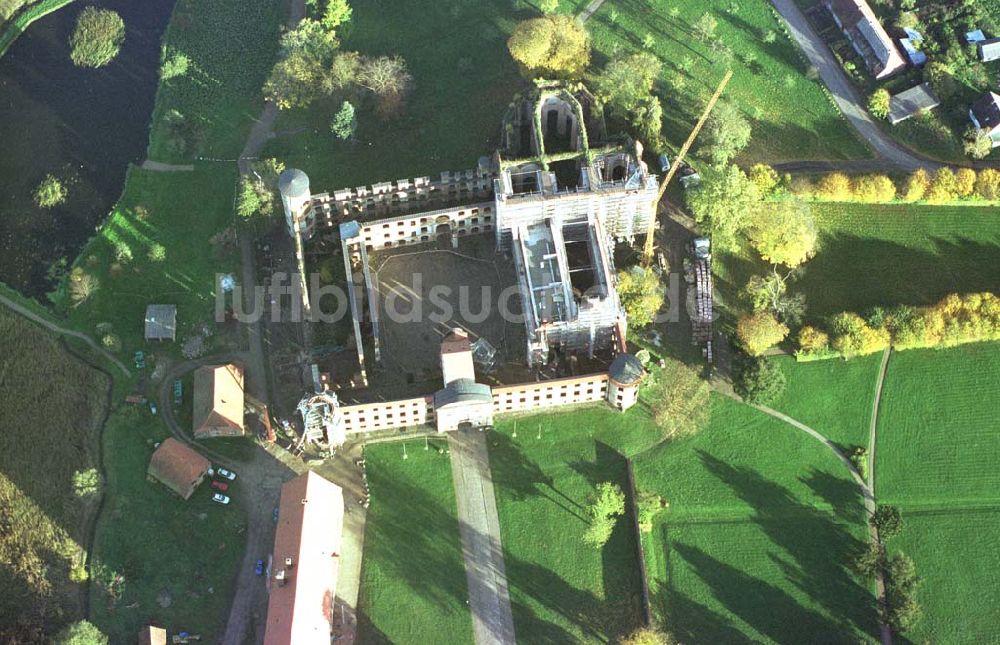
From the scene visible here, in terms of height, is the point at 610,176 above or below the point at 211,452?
above

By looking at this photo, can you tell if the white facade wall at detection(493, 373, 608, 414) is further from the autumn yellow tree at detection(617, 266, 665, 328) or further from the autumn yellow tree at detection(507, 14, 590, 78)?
the autumn yellow tree at detection(507, 14, 590, 78)

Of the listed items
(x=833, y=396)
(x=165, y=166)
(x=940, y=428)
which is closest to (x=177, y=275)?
(x=165, y=166)

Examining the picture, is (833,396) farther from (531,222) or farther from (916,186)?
(531,222)

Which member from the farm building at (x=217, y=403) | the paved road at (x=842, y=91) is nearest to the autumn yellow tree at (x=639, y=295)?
the paved road at (x=842, y=91)

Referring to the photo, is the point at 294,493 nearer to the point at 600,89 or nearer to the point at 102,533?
the point at 102,533

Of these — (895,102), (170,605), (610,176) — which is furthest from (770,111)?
(170,605)

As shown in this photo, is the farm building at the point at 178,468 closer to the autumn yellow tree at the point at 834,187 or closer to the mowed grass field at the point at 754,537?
the mowed grass field at the point at 754,537
